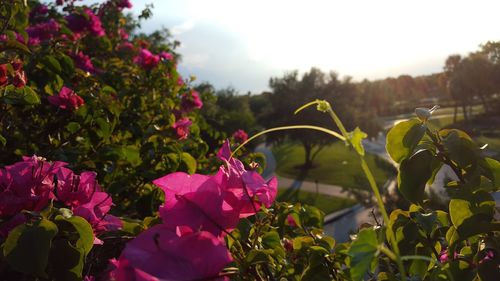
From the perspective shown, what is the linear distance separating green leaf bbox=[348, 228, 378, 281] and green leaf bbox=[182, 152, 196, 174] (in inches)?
56.5

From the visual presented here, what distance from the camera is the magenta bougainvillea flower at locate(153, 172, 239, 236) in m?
0.65

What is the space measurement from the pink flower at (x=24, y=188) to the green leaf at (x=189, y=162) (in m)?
0.93

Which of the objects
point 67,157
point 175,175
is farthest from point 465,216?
point 67,157

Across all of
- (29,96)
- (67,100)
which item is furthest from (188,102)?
(29,96)

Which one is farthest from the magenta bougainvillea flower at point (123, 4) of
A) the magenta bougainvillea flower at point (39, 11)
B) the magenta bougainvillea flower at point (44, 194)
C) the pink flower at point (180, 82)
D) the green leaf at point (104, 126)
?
the magenta bougainvillea flower at point (44, 194)

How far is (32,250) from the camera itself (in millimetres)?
793

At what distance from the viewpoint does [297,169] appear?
902 inches

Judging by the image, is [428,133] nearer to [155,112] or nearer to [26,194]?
[26,194]

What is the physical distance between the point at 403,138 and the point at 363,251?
1.08ft

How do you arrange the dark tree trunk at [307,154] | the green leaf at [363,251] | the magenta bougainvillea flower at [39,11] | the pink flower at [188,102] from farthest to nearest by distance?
the dark tree trunk at [307,154]
the magenta bougainvillea flower at [39,11]
the pink flower at [188,102]
the green leaf at [363,251]

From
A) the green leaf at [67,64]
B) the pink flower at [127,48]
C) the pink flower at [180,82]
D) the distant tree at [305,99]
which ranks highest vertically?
the pink flower at [127,48]

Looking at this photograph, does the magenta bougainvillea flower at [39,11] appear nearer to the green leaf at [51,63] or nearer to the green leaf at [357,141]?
the green leaf at [51,63]

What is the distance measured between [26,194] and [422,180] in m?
0.79

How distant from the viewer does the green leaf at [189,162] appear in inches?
76.1
